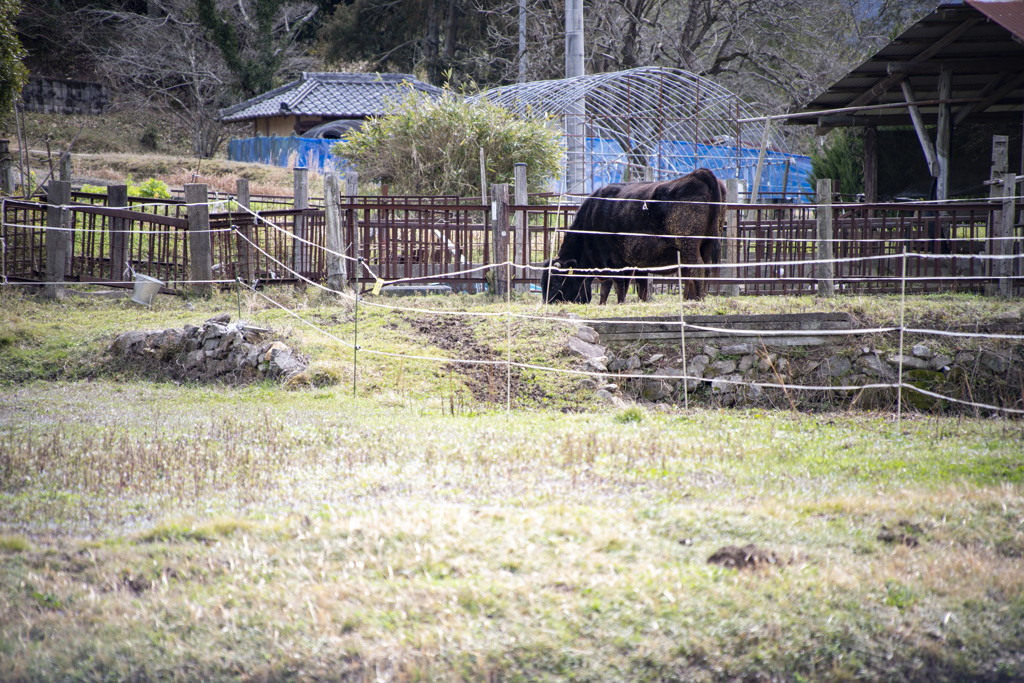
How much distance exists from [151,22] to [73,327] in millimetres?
32427

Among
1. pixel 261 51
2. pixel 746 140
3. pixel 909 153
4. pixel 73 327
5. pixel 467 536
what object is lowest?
pixel 467 536

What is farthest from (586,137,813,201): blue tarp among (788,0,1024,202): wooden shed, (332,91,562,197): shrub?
(788,0,1024,202): wooden shed

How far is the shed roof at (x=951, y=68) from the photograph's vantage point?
13.5 metres

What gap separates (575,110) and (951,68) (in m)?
9.42

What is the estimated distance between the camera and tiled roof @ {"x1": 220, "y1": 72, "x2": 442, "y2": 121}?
32.9 metres

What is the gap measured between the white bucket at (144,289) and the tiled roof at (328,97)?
21.7m

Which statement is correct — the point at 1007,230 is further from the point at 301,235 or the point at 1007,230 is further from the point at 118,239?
the point at 118,239

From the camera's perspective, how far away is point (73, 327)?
1051 cm

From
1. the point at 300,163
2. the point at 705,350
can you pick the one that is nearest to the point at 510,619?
the point at 705,350

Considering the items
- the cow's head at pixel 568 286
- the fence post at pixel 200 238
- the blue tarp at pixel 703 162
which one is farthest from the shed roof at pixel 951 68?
the fence post at pixel 200 238

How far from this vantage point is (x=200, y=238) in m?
12.1

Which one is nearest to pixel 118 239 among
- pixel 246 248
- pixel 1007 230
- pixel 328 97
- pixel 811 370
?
pixel 246 248

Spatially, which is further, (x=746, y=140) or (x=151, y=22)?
(x=151, y=22)

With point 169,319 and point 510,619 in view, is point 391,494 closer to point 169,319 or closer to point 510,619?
point 510,619
